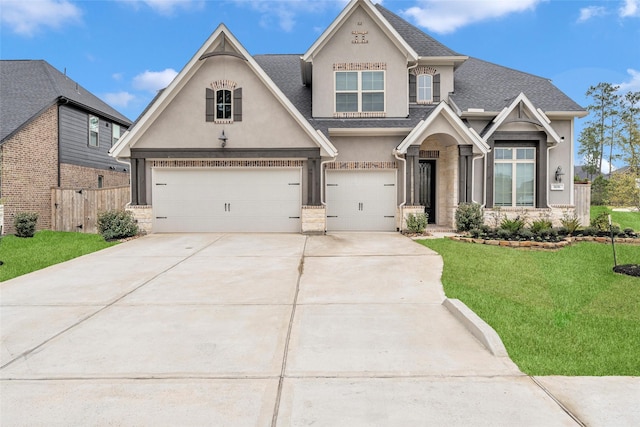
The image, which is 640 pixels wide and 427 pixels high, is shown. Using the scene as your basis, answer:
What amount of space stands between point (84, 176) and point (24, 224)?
625 cm

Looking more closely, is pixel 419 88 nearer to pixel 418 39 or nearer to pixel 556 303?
pixel 418 39

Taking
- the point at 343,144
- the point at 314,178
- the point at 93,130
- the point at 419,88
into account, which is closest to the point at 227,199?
the point at 314,178

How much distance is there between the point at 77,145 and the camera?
1872 cm

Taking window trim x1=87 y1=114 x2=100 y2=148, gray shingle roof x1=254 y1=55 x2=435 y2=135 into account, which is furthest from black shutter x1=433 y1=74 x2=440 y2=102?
window trim x1=87 y1=114 x2=100 y2=148

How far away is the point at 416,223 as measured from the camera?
42.2ft

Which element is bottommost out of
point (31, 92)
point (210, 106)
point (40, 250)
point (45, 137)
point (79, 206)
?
point (40, 250)

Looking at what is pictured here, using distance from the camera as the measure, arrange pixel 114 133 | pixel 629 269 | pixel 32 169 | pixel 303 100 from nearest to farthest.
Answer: pixel 629 269 < pixel 32 169 < pixel 303 100 < pixel 114 133

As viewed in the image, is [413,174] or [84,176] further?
[84,176]

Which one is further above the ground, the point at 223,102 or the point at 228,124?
the point at 223,102

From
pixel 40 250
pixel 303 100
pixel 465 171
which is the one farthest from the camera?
pixel 303 100

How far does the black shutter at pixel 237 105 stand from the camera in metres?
13.1

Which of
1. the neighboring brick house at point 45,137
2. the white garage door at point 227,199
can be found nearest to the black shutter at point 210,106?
the white garage door at point 227,199

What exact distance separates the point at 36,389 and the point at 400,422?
316 centimetres

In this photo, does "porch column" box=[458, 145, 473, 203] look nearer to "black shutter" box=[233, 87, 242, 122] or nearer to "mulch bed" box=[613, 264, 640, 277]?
"mulch bed" box=[613, 264, 640, 277]
